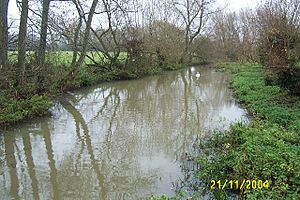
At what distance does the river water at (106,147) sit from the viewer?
19.8ft

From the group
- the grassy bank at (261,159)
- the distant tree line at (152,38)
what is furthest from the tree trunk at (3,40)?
the grassy bank at (261,159)

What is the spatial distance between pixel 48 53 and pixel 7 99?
15.0 ft

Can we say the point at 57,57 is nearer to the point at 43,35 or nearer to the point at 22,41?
the point at 43,35

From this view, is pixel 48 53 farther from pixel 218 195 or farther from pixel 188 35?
pixel 188 35

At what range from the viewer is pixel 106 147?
832 centimetres

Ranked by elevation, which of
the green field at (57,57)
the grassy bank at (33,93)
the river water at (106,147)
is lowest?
the river water at (106,147)

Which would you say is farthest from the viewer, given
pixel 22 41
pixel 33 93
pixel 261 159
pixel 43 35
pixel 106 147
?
pixel 43 35

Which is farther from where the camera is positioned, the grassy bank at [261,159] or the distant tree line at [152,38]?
the distant tree line at [152,38]

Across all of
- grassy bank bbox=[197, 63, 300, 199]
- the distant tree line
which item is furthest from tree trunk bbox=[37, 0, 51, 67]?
grassy bank bbox=[197, 63, 300, 199]

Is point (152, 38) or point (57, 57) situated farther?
point (152, 38)

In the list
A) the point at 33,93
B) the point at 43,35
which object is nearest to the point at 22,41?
the point at 43,35

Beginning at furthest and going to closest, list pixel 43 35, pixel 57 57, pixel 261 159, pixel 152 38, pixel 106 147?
pixel 152 38, pixel 57 57, pixel 43 35, pixel 106 147, pixel 261 159

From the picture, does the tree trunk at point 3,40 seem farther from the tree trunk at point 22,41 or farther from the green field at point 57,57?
the green field at point 57,57

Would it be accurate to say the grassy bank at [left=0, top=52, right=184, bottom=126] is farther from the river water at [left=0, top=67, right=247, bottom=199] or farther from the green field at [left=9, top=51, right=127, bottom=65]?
the river water at [left=0, top=67, right=247, bottom=199]
